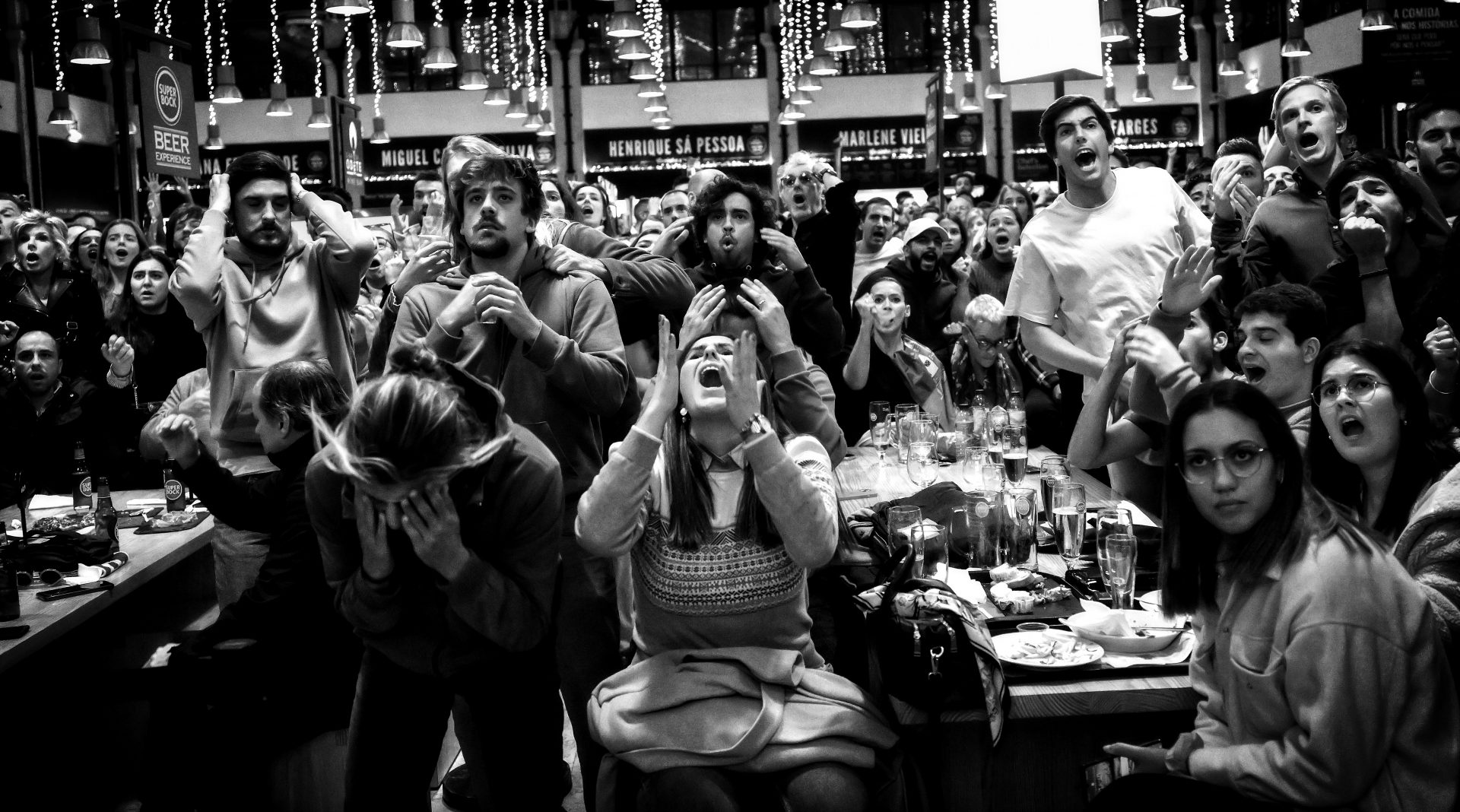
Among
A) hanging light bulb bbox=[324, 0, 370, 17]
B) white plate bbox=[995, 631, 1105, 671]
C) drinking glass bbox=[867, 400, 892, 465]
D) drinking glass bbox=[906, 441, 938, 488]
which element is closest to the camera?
white plate bbox=[995, 631, 1105, 671]

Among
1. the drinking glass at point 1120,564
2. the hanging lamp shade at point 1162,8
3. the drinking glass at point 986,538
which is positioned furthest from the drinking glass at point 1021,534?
the hanging lamp shade at point 1162,8

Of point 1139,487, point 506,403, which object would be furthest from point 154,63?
point 1139,487

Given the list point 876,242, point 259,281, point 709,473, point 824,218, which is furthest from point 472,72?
point 709,473

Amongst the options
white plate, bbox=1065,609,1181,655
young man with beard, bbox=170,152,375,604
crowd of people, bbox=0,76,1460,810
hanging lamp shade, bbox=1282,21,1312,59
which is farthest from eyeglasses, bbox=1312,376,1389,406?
hanging lamp shade, bbox=1282,21,1312,59

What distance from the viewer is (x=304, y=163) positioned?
22219 mm

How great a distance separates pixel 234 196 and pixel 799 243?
7.06ft

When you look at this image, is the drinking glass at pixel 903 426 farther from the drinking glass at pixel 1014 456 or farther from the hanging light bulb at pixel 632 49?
the hanging light bulb at pixel 632 49

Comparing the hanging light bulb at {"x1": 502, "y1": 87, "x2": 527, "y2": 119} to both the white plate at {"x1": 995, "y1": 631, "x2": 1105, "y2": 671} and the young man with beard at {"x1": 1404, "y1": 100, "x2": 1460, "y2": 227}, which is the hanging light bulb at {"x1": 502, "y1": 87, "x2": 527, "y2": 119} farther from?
the white plate at {"x1": 995, "y1": 631, "x2": 1105, "y2": 671}

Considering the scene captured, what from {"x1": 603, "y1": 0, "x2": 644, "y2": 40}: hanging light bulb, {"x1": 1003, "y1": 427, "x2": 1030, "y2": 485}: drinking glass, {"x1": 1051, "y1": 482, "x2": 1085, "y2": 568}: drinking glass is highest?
{"x1": 603, "y1": 0, "x2": 644, "y2": 40}: hanging light bulb

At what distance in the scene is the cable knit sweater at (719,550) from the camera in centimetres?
262

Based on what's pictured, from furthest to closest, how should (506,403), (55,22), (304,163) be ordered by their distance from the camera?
(304,163) → (55,22) → (506,403)

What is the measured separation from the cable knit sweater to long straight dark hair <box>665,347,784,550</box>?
0.01 m

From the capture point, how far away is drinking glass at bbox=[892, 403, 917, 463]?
14.1ft

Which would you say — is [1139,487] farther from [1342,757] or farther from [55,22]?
[55,22]
